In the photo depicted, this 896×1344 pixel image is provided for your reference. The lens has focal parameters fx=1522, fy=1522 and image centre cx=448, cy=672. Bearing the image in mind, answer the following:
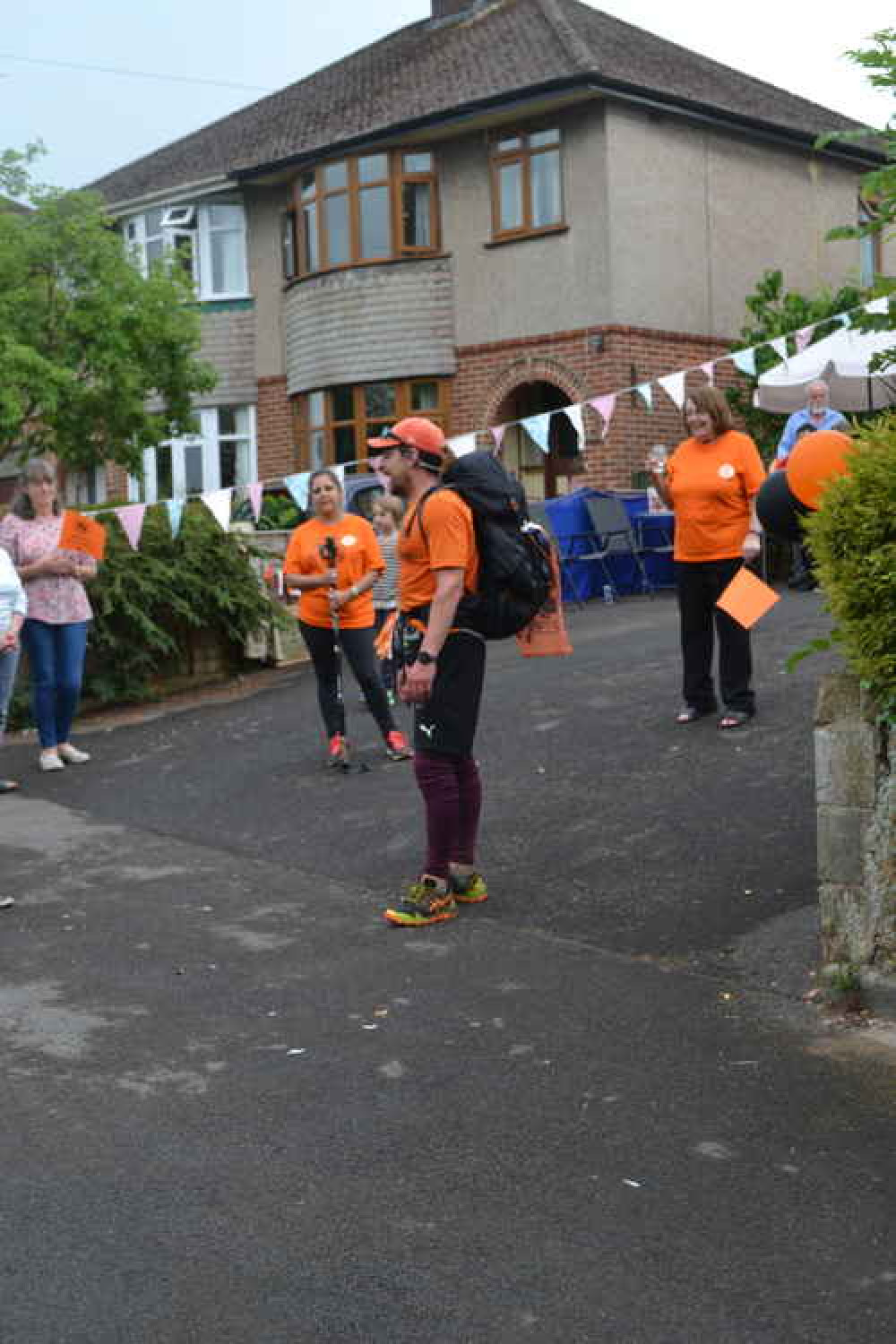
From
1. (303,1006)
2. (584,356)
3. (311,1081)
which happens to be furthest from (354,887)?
(584,356)

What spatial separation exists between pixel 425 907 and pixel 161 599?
7673 millimetres

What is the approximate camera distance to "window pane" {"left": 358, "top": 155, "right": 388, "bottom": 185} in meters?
23.8

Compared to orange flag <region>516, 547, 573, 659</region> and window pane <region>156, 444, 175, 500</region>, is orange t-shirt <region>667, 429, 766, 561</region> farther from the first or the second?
window pane <region>156, 444, 175, 500</region>

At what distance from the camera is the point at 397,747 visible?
30.7ft

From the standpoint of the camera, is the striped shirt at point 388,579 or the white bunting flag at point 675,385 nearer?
the striped shirt at point 388,579

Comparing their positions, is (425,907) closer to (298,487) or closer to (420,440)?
(420,440)

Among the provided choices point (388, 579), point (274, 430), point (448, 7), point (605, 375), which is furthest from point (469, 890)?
point (448, 7)

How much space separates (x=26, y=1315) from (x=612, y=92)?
2064 cm

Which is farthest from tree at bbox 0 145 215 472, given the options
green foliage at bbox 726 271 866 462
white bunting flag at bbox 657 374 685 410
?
white bunting flag at bbox 657 374 685 410

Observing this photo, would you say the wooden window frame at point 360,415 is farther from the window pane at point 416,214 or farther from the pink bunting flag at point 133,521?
the pink bunting flag at point 133,521

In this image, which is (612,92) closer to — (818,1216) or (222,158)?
(222,158)

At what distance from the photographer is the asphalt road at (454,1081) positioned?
302 cm

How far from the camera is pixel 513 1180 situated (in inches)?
140

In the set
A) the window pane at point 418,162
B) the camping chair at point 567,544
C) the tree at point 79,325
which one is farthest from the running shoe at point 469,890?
the window pane at point 418,162
